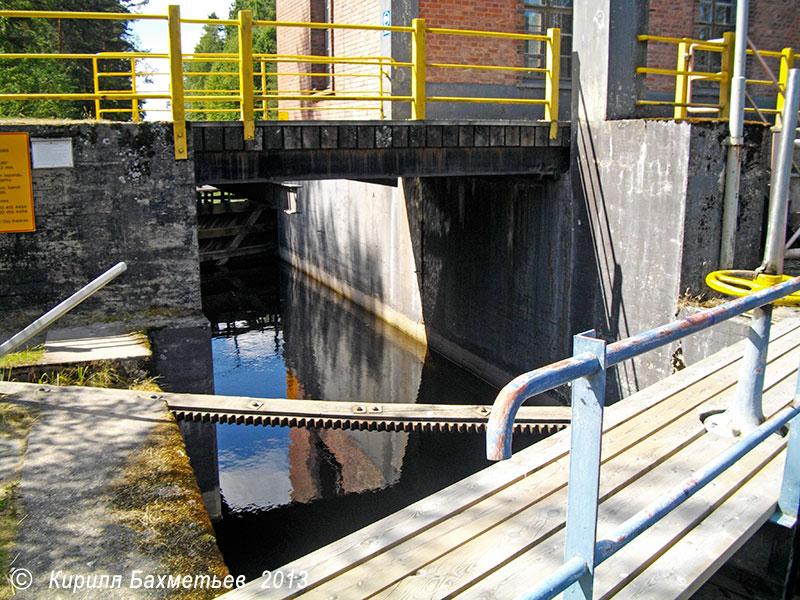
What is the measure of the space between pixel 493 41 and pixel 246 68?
6.41 m

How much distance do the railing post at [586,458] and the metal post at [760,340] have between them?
5.89ft

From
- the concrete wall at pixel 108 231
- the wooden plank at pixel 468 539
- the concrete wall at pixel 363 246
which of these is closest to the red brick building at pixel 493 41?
the concrete wall at pixel 363 246

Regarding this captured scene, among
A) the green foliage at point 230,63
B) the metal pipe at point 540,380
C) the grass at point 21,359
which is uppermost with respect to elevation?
the green foliage at point 230,63

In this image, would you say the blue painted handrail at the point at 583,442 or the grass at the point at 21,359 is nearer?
the blue painted handrail at the point at 583,442

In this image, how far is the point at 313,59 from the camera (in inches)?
305

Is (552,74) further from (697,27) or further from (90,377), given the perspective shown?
(697,27)

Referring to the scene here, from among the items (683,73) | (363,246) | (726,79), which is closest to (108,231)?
(683,73)

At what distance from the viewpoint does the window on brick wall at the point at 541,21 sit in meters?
12.4

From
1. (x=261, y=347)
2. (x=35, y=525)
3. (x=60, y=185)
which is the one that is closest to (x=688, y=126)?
(x=60, y=185)

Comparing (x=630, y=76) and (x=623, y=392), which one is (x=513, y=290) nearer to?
A: (x=623, y=392)

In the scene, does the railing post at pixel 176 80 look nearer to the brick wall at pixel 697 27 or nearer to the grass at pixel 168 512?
the grass at pixel 168 512

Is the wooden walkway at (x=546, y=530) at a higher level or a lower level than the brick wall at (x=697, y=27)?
lower

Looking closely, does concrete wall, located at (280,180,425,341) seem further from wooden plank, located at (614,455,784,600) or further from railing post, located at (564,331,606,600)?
railing post, located at (564,331,606,600)

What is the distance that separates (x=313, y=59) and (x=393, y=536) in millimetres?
6286
